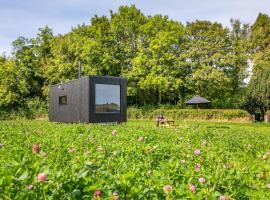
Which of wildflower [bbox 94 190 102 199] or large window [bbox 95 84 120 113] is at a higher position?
large window [bbox 95 84 120 113]

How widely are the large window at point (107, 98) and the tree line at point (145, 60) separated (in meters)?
11.0

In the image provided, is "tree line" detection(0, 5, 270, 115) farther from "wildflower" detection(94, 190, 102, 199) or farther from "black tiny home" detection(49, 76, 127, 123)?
"wildflower" detection(94, 190, 102, 199)

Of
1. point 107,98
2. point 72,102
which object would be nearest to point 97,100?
point 107,98

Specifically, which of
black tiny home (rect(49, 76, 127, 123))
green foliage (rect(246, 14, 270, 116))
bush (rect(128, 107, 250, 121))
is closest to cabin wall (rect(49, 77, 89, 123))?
black tiny home (rect(49, 76, 127, 123))

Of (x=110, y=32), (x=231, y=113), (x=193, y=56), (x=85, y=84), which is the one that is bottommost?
(x=231, y=113)

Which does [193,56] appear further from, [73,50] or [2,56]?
[2,56]

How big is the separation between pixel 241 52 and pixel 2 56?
85.0 ft

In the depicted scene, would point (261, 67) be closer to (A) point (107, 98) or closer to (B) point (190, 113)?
(B) point (190, 113)

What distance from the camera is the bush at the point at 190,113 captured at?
26.7 metres

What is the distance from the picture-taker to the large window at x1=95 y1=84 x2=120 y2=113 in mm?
19594

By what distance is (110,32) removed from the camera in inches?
1314

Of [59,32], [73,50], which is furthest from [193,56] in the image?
[59,32]

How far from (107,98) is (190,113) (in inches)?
409

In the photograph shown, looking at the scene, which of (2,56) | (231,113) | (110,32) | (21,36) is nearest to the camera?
(231,113)
